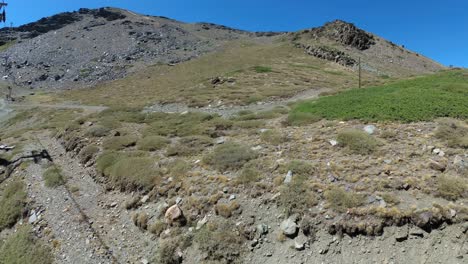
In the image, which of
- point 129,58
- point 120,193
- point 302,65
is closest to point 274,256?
point 120,193

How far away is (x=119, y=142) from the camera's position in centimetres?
1903

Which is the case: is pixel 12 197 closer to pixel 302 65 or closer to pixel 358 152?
pixel 358 152

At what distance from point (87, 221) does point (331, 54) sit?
6431 cm

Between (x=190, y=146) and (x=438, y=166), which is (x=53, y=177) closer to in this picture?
(x=190, y=146)

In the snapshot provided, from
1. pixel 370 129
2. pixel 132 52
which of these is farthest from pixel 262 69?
pixel 132 52

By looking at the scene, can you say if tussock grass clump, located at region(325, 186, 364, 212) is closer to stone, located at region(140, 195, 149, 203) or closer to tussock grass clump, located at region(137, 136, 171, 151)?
stone, located at region(140, 195, 149, 203)

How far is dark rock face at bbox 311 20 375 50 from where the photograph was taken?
7675 cm

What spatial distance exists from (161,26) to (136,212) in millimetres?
114617

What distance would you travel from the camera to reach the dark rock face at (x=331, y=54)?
6397 cm

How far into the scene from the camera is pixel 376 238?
830cm

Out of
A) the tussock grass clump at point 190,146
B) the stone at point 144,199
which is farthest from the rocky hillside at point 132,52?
the stone at point 144,199

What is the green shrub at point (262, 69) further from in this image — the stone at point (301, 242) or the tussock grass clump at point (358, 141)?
the stone at point (301, 242)

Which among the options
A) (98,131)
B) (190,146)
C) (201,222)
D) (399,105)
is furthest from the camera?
(98,131)

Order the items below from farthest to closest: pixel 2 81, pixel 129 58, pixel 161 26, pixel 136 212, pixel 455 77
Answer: pixel 161 26 → pixel 129 58 → pixel 2 81 → pixel 455 77 → pixel 136 212
